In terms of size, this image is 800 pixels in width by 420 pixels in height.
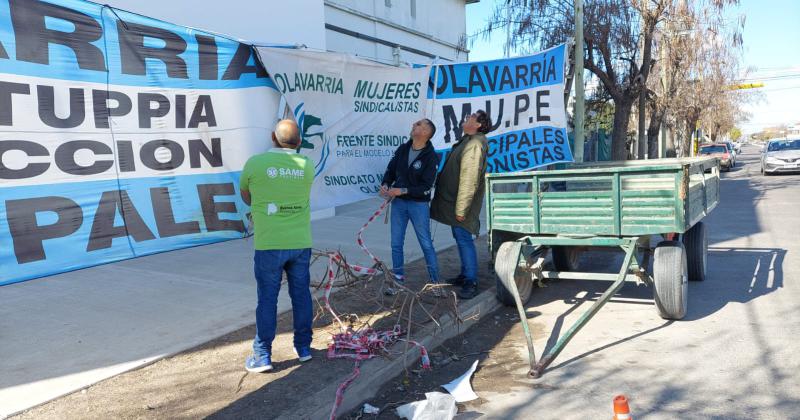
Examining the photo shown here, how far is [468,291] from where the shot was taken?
638 centimetres

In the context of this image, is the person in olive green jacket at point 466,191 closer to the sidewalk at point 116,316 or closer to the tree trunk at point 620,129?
the sidewalk at point 116,316

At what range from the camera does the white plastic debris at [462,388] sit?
416cm

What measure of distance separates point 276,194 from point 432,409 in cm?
179

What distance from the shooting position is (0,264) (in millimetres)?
3557

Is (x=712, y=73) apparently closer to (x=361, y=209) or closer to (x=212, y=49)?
(x=361, y=209)

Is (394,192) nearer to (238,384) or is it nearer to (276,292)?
(276,292)

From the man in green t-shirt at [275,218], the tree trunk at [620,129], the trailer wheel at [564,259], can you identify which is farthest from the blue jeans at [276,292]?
the tree trunk at [620,129]

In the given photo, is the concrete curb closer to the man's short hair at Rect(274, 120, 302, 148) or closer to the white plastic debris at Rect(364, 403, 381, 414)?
the white plastic debris at Rect(364, 403, 381, 414)

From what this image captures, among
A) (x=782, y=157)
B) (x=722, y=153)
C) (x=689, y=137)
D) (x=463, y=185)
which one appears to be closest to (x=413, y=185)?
(x=463, y=185)

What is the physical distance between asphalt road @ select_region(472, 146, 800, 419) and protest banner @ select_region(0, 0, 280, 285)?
271 cm

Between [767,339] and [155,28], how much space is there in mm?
5545

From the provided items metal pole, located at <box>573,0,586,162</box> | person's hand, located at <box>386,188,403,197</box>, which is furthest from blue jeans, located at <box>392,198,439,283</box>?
metal pole, located at <box>573,0,586,162</box>

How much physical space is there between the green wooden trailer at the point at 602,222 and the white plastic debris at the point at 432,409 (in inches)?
49.9

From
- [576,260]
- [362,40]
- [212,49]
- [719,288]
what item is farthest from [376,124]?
[362,40]
